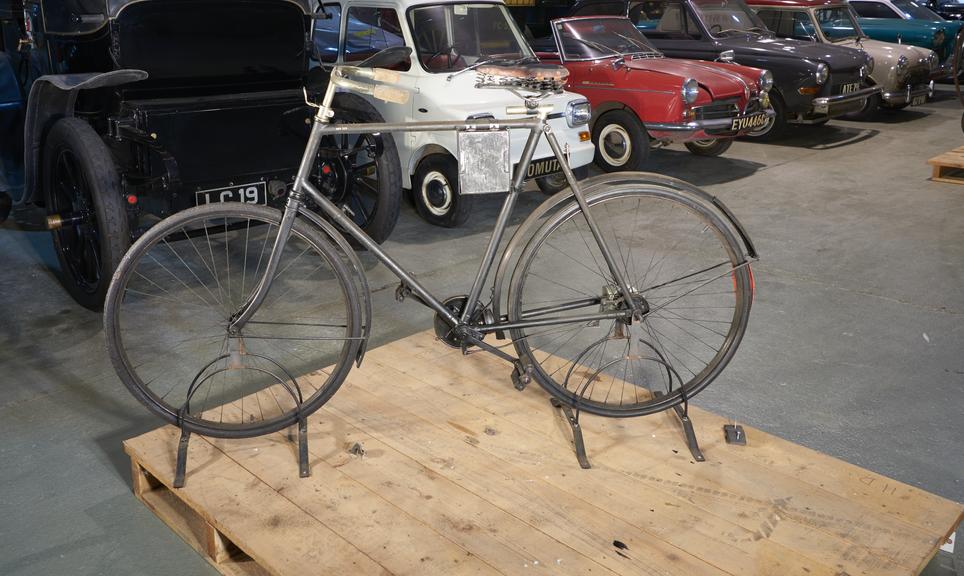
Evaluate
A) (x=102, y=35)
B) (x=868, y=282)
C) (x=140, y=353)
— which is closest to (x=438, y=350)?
(x=140, y=353)

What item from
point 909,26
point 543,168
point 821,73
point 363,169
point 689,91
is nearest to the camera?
point 363,169

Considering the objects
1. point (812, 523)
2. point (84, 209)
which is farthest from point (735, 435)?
point (84, 209)

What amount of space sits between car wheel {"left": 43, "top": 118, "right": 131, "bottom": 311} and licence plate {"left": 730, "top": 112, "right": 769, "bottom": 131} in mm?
5249

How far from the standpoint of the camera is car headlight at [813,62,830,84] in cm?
870

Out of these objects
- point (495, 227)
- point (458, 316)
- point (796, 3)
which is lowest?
point (458, 316)

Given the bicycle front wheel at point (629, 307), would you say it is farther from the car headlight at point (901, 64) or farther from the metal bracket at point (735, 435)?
the car headlight at point (901, 64)

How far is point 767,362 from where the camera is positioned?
12.8 ft

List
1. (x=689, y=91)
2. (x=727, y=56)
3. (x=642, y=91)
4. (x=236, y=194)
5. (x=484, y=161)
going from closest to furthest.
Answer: (x=484, y=161) < (x=236, y=194) < (x=689, y=91) < (x=642, y=91) < (x=727, y=56)

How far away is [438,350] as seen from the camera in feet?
11.4

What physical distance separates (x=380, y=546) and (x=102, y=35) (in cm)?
329

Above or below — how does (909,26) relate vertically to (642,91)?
above

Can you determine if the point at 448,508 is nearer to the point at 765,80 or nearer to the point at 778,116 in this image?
the point at 765,80

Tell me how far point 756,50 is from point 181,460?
7830 millimetres

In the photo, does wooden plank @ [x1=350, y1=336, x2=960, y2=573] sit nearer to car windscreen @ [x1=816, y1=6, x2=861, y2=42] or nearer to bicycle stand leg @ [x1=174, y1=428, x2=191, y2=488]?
bicycle stand leg @ [x1=174, y1=428, x2=191, y2=488]
